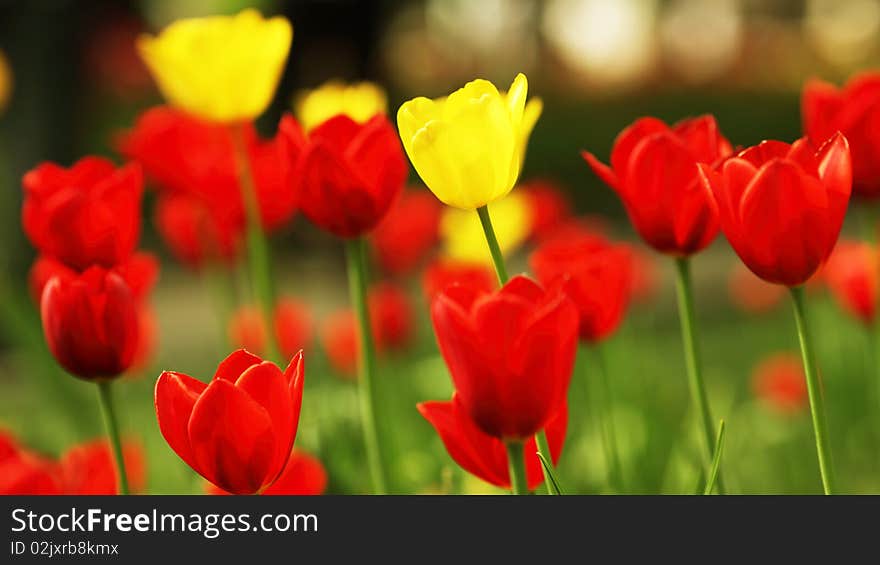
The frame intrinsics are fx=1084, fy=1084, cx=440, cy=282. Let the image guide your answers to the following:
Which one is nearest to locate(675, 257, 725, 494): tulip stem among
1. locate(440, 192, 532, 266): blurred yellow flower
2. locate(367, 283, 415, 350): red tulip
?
locate(440, 192, 532, 266): blurred yellow flower

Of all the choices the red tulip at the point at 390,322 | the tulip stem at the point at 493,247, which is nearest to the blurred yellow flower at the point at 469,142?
the tulip stem at the point at 493,247

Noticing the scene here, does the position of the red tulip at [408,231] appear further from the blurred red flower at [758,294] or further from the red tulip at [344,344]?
the blurred red flower at [758,294]

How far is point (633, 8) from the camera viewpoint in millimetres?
15016

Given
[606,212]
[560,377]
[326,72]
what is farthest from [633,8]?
[560,377]

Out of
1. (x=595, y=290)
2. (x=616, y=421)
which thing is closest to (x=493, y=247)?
(x=595, y=290)

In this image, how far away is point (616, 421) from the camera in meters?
1.81

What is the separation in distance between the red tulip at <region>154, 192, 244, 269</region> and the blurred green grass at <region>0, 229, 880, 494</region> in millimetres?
183

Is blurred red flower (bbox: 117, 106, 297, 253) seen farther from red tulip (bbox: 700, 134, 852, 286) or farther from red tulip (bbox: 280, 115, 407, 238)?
red tulip (bbox: 700, 134, 852, 286)

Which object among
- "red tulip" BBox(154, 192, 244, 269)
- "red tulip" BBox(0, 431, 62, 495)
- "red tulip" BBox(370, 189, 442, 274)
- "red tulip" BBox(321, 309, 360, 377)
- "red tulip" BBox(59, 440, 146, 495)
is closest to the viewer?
"red tulip" BBox(0, 431, 62, 495)

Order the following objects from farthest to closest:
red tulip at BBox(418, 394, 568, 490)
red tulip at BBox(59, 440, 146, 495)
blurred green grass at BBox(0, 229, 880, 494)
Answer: blurred green grass at BBox(0, 229, 880, 494) → red tulip at BBox(59, 440, 146, 495) → red tulip at BBox(418, 394, 568, 490)

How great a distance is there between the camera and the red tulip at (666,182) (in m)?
0.85

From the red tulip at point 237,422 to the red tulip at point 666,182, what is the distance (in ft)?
0.99

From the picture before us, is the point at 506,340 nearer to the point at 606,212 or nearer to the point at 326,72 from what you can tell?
the point at 326,72

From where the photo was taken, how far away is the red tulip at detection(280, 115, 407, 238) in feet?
3.02
